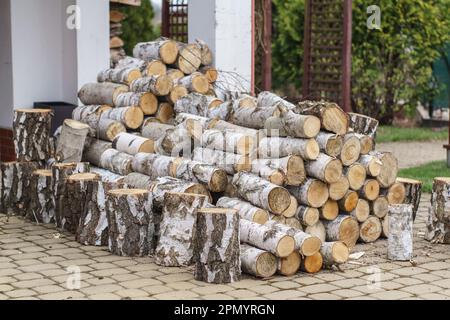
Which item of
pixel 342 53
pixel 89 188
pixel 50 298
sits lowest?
pixel 50 298

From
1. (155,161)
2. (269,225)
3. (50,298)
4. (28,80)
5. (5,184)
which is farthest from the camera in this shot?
(28,80)

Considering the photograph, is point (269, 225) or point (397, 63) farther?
point (397, 63)

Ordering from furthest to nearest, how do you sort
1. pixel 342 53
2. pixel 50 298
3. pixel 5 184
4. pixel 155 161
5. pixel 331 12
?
pixel 331 12 < pixel 342 53 < pixel 5 184 < pixel 155 161 < pixel 50 298

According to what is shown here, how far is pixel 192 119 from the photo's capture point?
847cm

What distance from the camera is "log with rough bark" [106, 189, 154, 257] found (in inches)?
291

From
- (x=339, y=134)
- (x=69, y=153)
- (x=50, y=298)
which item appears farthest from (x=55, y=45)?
(x=50, y=298)

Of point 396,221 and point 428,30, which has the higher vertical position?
point 428,30

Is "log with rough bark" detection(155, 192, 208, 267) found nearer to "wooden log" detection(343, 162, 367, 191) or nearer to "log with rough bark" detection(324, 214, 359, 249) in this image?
"log with rough bark" detection(324, 214, 359, 249)

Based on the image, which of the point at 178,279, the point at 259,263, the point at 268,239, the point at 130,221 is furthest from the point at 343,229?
the point at 130,221

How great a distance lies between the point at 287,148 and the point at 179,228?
4.00ft

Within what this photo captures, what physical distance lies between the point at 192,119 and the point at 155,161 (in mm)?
561

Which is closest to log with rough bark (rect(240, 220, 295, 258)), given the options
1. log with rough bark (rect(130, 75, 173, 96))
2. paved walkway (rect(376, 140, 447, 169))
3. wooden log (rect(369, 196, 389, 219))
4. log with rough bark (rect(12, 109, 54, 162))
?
wooden log (rect(369, 196, 389, 219))

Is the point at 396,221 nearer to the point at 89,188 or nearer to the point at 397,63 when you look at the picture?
the point at 89,188

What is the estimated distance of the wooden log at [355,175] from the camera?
25.5 feet
